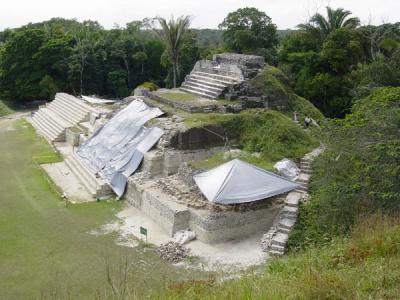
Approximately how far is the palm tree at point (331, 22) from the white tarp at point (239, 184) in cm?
1565

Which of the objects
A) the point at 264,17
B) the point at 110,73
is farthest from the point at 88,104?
the point at 264,17

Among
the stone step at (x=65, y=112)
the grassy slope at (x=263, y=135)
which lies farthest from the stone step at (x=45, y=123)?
the grassy slope at (x=263, y=135)

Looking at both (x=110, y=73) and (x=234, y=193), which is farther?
(x=110, y=73)

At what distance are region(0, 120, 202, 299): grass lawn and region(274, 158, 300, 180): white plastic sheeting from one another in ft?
12.7

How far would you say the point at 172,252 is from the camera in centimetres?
966

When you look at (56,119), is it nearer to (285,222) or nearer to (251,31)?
(251,31)

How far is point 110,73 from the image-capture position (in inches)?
1254

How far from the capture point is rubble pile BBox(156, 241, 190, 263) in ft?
31.0

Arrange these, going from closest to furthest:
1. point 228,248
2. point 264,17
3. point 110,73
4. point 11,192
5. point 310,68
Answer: point 228,248 < point 11,192 < point 310,68 < point 264,17 < point 110,73

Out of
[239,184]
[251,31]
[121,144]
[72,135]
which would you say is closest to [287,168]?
[239,184]

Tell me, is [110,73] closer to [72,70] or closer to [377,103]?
[72,70]

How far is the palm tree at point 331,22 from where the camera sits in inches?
922

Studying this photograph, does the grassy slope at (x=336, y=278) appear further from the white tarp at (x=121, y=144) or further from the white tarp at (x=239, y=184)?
the white tarp at (x=121, y=144)

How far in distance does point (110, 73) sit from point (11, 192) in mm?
19650
